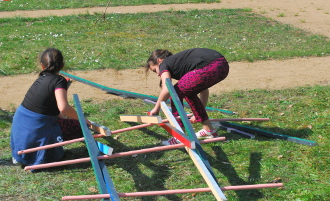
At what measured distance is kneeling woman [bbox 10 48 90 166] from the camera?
4.06 meters

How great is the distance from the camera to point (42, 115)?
4.09 meters

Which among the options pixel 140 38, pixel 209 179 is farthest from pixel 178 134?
pixel 140 38

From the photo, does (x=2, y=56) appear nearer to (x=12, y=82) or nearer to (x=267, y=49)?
(x=12, y=82)

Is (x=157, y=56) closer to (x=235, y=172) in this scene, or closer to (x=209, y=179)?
(x=235, y=172)

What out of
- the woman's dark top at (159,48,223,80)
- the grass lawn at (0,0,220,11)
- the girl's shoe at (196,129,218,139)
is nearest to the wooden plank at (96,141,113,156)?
the woman's dark top at (159,48,223,80)

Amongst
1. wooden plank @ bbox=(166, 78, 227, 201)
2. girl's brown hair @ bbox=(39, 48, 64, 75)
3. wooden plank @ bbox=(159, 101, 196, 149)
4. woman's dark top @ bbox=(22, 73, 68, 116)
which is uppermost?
girl's brown hair @ bbox=(39, 48, 64, 75)

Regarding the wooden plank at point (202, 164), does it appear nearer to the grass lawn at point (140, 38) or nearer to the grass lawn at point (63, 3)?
the grass lawn at point (140, 38)

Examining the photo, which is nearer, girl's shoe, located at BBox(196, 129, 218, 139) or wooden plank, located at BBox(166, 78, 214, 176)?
wooden plank, located at BBox(166, 78, 214, 176)

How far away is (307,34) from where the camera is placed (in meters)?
10.4

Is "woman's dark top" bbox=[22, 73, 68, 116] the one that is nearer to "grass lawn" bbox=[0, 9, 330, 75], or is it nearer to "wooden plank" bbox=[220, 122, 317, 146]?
"wooden plank" bbox=[220, 122, 317, 146]

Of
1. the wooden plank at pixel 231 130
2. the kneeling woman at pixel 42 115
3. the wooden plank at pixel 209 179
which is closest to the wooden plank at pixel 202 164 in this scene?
the wooden plank at pixel 209 179

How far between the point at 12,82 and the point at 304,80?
464cm

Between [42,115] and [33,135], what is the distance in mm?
201

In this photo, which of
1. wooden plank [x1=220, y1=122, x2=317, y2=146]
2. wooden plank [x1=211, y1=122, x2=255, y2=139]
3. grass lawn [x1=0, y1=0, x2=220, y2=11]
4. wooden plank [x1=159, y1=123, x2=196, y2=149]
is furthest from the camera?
grass lawn [x1=0, y1=0, x2=220, y2=11]
